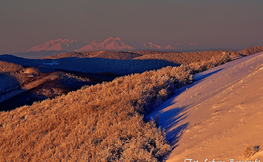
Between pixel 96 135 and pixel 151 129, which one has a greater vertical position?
pixel 151 129

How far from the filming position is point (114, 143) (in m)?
5.36

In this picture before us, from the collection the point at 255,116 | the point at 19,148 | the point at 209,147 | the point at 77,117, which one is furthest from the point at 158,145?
the point at 19,148

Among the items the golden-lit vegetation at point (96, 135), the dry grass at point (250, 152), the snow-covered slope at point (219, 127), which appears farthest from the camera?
the golden-lit vegetation at point (96, 135)

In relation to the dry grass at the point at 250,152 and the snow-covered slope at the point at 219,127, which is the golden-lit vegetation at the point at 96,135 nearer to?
the snow-covered slope at the point at 219,127

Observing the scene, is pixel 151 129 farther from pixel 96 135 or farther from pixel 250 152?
pixel 250 152

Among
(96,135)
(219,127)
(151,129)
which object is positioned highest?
(219,127)

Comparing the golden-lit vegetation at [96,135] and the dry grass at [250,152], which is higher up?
the dry grass at [250,152]

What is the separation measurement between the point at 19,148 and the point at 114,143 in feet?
11.9

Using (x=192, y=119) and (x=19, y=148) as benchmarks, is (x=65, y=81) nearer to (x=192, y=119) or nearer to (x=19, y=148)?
(x=19, y=148)

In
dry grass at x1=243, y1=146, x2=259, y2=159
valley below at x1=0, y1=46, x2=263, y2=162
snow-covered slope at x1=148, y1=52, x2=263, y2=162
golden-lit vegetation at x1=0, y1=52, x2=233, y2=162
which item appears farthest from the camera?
golden-lit vegetation at x1=0, y1=52, x2=233, y2=162

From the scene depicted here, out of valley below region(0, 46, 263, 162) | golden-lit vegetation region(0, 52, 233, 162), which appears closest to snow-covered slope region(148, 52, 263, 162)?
valley below region(0, 46, 263, 162)

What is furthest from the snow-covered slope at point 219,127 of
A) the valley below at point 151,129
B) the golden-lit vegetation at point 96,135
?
the golden-lit vegetation at point 96,135

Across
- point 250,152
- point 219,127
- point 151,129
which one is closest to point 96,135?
point 151,129

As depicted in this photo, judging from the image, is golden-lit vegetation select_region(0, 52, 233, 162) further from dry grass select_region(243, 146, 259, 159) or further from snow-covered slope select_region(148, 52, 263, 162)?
dry grass select_region(243, 146, 259, 159)
